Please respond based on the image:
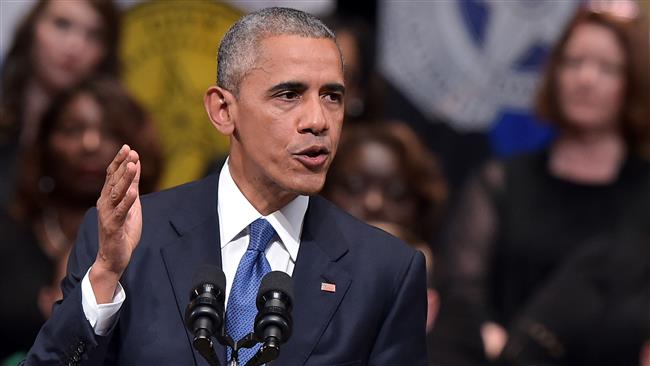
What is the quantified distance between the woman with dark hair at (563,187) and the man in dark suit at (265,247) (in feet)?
7.17

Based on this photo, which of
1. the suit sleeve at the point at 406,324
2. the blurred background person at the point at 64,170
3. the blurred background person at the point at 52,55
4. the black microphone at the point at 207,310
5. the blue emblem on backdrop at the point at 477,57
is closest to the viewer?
the black microphone at the point at 207,310

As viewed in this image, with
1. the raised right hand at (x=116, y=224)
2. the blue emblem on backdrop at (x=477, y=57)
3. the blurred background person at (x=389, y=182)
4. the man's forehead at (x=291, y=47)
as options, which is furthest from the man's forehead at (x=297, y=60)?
the blue emblem on backdrop at (x=477, y=57)

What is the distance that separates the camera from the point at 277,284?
2.40 m

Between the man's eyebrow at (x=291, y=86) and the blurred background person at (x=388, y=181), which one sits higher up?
the man's eyebrow at (x=291, y=86)

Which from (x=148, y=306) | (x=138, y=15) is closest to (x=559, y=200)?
(x=138, y=15)

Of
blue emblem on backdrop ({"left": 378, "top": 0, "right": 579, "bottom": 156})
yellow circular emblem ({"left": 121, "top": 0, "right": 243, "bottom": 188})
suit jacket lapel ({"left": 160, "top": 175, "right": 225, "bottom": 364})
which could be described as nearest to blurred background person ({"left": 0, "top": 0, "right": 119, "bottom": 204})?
yellow circular emblem ({"left": 121, "top": 0, "right": 243, "bottom": 188})

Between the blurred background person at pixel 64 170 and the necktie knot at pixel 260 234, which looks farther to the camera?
the blurred background person at pixel 64 170

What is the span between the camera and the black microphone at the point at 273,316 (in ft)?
7.62

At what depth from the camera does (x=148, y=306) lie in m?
2.62

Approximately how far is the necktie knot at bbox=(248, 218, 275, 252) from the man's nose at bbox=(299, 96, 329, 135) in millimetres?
232

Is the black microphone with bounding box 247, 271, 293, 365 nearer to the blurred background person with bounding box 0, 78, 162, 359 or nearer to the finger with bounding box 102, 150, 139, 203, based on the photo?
the finger with bounding box 102, 150, 139, 203

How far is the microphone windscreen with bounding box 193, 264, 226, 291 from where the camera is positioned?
7.86ft

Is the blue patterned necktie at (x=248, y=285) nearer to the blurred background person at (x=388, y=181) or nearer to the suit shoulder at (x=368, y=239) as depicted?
the suit shoulder at (x=368, y=239)

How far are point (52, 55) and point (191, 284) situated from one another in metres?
3.07
